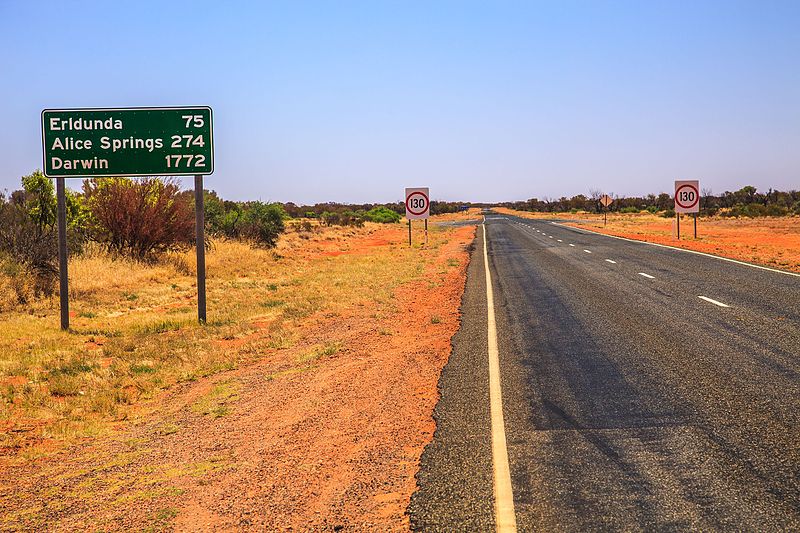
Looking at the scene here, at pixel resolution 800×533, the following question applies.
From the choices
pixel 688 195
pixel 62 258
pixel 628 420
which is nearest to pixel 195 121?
pixel 62 258

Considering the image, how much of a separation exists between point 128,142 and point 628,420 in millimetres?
11320

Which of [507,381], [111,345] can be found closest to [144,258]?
[111,345]

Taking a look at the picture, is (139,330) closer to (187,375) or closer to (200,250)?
(200,250)

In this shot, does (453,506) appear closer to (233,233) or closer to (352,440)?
(352,440)

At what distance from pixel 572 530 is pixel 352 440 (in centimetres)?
250

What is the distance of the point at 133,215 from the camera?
24797 millimetres

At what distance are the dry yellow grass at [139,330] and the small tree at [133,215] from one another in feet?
3.84

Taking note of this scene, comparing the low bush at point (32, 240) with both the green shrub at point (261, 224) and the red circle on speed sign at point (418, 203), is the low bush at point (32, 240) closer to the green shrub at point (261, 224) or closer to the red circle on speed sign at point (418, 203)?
the green shrub at point (261, 224)

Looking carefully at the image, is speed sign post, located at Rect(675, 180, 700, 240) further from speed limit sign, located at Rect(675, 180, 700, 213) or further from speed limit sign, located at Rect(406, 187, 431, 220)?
speed limit sign, located at Rect(406, 187, 431, 220)

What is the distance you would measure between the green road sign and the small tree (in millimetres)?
11371

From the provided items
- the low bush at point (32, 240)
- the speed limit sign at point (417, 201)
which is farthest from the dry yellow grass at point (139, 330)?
the speed limit sign at point (417, 201)

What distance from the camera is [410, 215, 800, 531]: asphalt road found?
4.48 m

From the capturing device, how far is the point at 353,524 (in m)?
4.46

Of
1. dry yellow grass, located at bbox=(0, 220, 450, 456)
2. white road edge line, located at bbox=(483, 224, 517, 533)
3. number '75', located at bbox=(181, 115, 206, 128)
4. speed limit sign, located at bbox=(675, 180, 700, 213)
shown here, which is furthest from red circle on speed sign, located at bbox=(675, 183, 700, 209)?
white road edge line, located at bbox=(483, 224, 517, 533)
